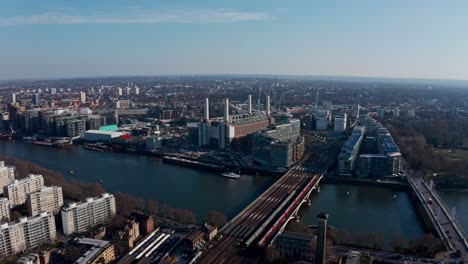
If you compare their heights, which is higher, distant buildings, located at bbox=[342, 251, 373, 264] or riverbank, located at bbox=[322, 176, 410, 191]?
distant buildings, located at bbox=[342, 251, 373, 264]

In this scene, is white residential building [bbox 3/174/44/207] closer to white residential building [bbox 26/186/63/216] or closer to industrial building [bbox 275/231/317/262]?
white residential building [bbox 26/186/63/216]

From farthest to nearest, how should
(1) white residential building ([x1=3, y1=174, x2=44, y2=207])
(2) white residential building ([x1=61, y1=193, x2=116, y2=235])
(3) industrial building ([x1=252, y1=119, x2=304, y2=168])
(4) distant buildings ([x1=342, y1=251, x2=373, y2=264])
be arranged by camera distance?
(3) industrial building ([x1=252, y1=119, x2=304, y2=168])
(1) white residential building ([x1=3, y1=174, x2=44, y2=207])
(2) white residential building ([x1=61, y1=193, x2=116, y2=235])
(4) distant buildings ([x1=342, y1=251, x2=373, y2=264])

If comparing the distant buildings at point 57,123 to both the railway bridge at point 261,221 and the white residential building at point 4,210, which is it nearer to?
the white residential building at point 4,210

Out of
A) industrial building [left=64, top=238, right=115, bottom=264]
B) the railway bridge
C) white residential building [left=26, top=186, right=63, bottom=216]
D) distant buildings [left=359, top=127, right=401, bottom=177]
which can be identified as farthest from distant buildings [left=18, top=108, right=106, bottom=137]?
distant buildings [left=359, top=127, right=401, bottom=177]

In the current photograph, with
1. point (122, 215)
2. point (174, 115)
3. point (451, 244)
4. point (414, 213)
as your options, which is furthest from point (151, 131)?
point (451, 244)

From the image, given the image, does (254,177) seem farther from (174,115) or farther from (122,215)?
(174,115)

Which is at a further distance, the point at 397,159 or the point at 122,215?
the point at 397,159
